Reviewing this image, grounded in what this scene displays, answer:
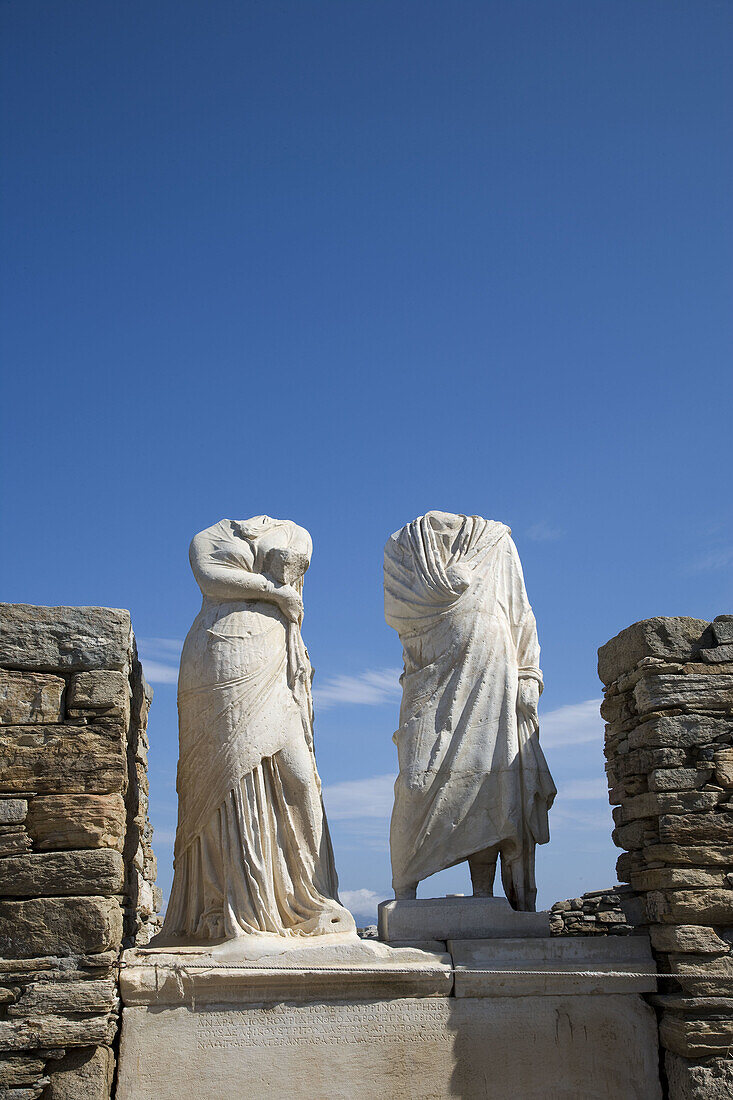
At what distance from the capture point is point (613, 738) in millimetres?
6000

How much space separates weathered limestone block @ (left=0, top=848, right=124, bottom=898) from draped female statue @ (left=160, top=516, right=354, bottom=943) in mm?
636

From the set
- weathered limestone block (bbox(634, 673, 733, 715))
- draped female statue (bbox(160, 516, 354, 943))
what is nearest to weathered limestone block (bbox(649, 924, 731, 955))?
weathered limestone block (bbox(634, 673, 733, 715))

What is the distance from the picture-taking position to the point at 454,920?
5387mm

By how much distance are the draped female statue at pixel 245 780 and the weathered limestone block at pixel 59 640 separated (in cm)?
61

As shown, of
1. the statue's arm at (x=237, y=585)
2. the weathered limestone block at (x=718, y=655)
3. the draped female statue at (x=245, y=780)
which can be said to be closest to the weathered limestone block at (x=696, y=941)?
the weathered limestone block at (x=718, y=655)

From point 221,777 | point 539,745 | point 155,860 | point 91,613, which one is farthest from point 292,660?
point 155,860

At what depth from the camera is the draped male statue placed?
5613 millimetres

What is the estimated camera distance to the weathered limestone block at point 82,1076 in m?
4.48

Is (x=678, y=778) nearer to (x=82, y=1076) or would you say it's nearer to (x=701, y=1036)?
(x=701, y=1036)

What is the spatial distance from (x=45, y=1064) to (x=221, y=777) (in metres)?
1.55

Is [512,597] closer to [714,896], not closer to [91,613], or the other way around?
[714,896]

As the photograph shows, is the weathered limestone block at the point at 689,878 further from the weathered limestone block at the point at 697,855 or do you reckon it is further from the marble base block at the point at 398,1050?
the marble base block at the point at 398,1050

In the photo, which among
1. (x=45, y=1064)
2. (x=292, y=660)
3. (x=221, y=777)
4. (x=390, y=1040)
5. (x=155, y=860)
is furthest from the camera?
(x=155, y=860)

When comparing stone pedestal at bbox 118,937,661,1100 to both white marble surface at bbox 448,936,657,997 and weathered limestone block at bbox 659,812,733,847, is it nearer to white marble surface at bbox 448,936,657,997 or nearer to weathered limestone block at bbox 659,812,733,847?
white marble surface at bbox 448,936,657,997
